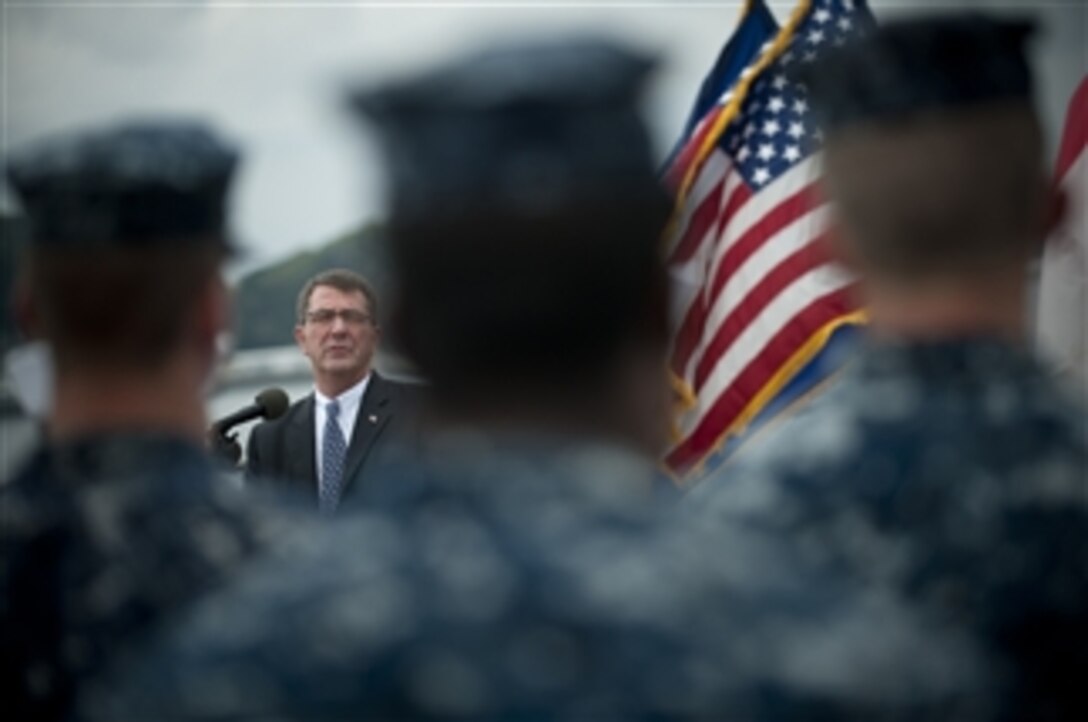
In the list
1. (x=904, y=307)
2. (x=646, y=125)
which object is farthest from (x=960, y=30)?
(x=646, y=125)

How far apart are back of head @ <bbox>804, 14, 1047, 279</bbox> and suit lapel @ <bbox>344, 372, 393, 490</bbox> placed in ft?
11.7

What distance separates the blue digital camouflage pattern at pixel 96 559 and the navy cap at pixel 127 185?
25 cm

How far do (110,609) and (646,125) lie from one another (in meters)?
0.96

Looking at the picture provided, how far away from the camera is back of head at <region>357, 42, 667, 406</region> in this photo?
1383 millimetres

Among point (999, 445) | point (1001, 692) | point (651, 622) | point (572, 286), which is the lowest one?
point (1001, 692)

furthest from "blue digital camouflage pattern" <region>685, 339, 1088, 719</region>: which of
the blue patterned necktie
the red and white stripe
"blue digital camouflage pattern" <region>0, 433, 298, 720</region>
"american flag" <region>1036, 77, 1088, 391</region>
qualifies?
the blue patterned necktie

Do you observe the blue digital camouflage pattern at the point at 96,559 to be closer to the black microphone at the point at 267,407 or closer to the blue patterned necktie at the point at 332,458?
the blue patterned necktie at the point at 332,458

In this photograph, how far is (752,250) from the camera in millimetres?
5098

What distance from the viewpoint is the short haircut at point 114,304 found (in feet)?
6.68

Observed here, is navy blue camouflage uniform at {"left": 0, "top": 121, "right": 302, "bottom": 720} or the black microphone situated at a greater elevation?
the black microphone

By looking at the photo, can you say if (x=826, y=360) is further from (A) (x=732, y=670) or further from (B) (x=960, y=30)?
(A) (x=732, y=670)

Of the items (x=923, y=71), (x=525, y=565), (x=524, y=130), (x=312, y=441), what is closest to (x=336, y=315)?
(x=312, y=441)

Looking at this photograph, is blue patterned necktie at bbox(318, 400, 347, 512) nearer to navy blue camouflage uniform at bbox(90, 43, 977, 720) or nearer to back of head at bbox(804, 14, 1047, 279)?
back of head at bbox(804, 14, 1047, 279)

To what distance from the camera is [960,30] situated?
201cm
